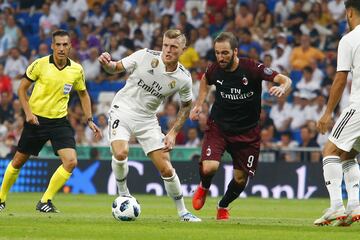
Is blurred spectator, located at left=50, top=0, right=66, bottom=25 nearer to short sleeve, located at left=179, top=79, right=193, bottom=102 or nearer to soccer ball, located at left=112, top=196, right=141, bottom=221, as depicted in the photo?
short sleeve, located at left=179, top=79, right=193, bottom=102

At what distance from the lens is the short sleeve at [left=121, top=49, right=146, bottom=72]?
41.2ft

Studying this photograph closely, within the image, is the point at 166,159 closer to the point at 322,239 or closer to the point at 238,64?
the point at 238,64

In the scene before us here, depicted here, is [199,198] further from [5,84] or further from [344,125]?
[5,84]

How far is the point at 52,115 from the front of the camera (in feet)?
48.1

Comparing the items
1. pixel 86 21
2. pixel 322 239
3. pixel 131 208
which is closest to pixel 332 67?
pixel 86 21

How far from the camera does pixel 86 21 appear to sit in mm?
28781

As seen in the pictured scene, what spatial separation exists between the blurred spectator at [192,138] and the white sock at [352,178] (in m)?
11.1

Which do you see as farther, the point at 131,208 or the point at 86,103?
the point at 86,103

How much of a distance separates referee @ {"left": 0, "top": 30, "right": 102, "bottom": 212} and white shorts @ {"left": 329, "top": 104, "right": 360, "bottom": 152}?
175 inches

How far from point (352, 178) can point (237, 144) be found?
85.1 inches

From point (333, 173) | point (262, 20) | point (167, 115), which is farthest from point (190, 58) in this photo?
point (333, 173)

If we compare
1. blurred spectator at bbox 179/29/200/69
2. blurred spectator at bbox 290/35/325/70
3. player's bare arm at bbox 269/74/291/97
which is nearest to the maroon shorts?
player's bare arm at bbox 269/74/291/97

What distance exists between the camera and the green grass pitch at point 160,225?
10336mm

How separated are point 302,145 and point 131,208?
10.5m
